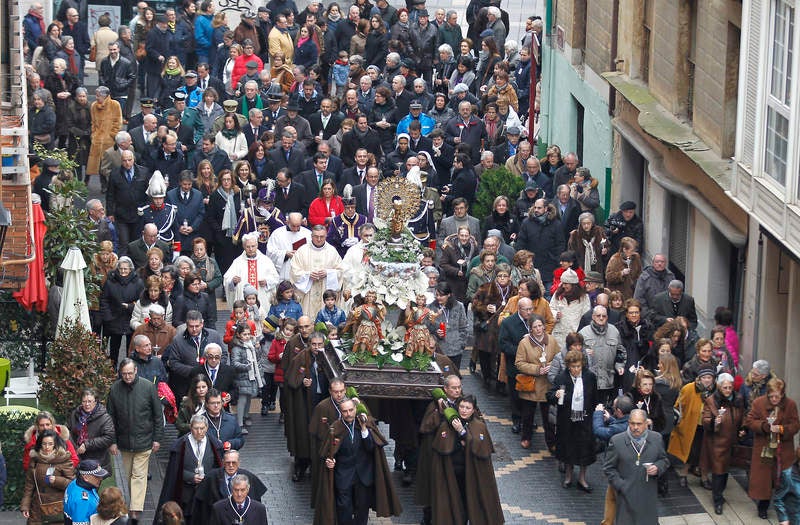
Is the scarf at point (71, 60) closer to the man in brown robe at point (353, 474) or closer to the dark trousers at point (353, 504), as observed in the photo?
the man in brown robe at point (353, 474)

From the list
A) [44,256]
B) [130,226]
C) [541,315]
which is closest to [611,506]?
[541,315]

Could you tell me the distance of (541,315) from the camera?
83.6 ft

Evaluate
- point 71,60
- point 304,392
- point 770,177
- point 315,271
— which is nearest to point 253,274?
point 315,271

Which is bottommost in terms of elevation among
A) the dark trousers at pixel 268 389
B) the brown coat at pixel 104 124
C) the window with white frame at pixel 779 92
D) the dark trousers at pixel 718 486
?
the dark trousers at pixel 718 486

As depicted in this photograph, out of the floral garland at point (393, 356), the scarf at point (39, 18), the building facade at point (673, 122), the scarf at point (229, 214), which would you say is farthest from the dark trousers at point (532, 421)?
the scarf at point (39, 18)

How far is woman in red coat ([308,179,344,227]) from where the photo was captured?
29750 mm

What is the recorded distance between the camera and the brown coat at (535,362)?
24.3 m

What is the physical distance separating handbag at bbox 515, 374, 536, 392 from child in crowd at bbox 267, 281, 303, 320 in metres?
3.05

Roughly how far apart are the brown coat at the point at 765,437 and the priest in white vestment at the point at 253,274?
24.0 ft

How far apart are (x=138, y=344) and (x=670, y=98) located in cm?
1036

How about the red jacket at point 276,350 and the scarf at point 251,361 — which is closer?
Result: the scarf at point 251,361

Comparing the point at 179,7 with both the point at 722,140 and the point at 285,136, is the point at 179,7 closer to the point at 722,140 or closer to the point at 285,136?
the point at 285,136

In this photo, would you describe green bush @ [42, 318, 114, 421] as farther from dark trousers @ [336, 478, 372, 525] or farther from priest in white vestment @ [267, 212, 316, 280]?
priest in white vestment @ [267, 212, 316, 280]

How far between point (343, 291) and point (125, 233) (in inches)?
232
